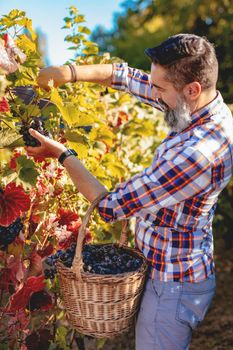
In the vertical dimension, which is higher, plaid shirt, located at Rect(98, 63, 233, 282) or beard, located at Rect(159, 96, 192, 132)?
beard, located at Rect(159, 96, 192, 132)

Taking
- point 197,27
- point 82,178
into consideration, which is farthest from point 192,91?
point 197,27

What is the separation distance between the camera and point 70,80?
1878 mm

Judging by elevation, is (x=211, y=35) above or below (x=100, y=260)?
above

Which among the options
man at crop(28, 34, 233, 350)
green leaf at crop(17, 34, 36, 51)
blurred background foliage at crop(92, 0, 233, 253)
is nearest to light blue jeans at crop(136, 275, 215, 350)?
man at crop(28, 34, 233, 350)

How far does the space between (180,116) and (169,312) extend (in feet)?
2.25

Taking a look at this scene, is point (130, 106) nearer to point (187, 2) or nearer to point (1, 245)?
point (1, 245)

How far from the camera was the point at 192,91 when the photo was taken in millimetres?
1525

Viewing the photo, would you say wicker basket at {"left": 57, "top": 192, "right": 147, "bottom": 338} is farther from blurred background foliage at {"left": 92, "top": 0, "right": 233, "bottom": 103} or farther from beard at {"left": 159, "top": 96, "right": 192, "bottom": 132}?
blurred background foliage at {"left": 92, "top": 0, "right": 233, "bottom": 103}

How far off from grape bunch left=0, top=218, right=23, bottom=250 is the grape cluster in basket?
6.7 inches

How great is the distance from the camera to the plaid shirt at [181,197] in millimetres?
1434

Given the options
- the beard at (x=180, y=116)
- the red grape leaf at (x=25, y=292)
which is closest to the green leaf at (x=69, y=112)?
the beard at (x=180, y=116)

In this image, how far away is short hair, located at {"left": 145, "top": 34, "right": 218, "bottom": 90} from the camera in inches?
58.8

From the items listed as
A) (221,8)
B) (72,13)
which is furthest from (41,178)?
(221,8)

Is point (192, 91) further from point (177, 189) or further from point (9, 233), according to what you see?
point (9, 233)
